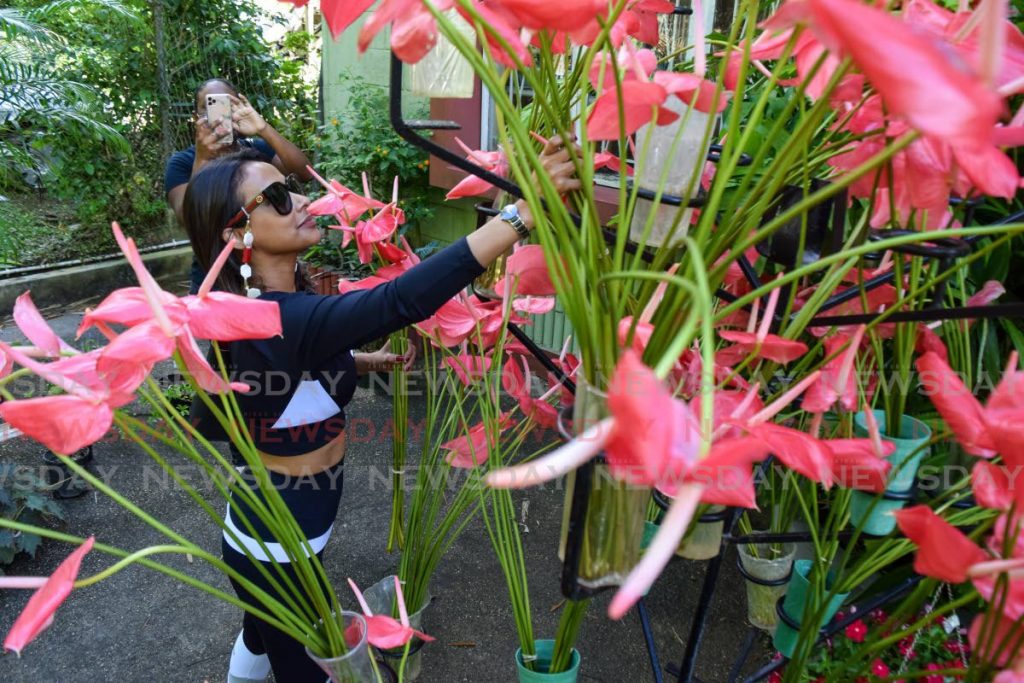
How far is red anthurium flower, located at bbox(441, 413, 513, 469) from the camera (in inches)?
51.4

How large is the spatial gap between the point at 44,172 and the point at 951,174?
518 centimetres

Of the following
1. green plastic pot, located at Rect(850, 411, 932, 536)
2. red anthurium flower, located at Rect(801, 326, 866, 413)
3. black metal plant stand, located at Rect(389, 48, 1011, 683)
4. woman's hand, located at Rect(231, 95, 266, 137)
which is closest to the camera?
black metal plant stand, located at Rect(389, 48, 1011, 683)

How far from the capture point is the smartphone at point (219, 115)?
214 cm

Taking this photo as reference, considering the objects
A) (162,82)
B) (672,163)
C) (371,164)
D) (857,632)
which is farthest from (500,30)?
(162,82)

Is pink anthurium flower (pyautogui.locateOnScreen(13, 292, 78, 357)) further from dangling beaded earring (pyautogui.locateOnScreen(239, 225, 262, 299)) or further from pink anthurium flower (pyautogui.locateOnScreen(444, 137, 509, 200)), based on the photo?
dangling beaded earring (pyautogui.locateOnScreen(239, 225, 262, 299))

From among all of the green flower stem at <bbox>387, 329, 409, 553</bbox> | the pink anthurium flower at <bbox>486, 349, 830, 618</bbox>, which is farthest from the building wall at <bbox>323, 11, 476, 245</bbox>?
the pink anthurium flower at <bbox>486, 349, 830, 618</bbox>

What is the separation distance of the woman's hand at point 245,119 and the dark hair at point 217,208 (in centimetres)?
94

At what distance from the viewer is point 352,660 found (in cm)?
82

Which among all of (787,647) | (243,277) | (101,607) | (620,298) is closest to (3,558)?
(101,607)

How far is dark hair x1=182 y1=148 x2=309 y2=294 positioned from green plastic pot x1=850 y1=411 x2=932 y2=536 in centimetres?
112

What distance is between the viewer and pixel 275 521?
2.44ft

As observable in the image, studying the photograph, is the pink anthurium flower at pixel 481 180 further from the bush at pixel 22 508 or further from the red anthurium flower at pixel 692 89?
the bush at pixel 22 508

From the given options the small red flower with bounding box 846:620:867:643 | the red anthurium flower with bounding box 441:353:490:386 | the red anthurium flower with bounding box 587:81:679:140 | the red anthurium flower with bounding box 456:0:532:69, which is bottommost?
the small red flower with bounding box 846:620:867:643

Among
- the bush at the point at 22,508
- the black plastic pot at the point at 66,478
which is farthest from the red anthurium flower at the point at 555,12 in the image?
the black plastic pot at the point at 66,478
